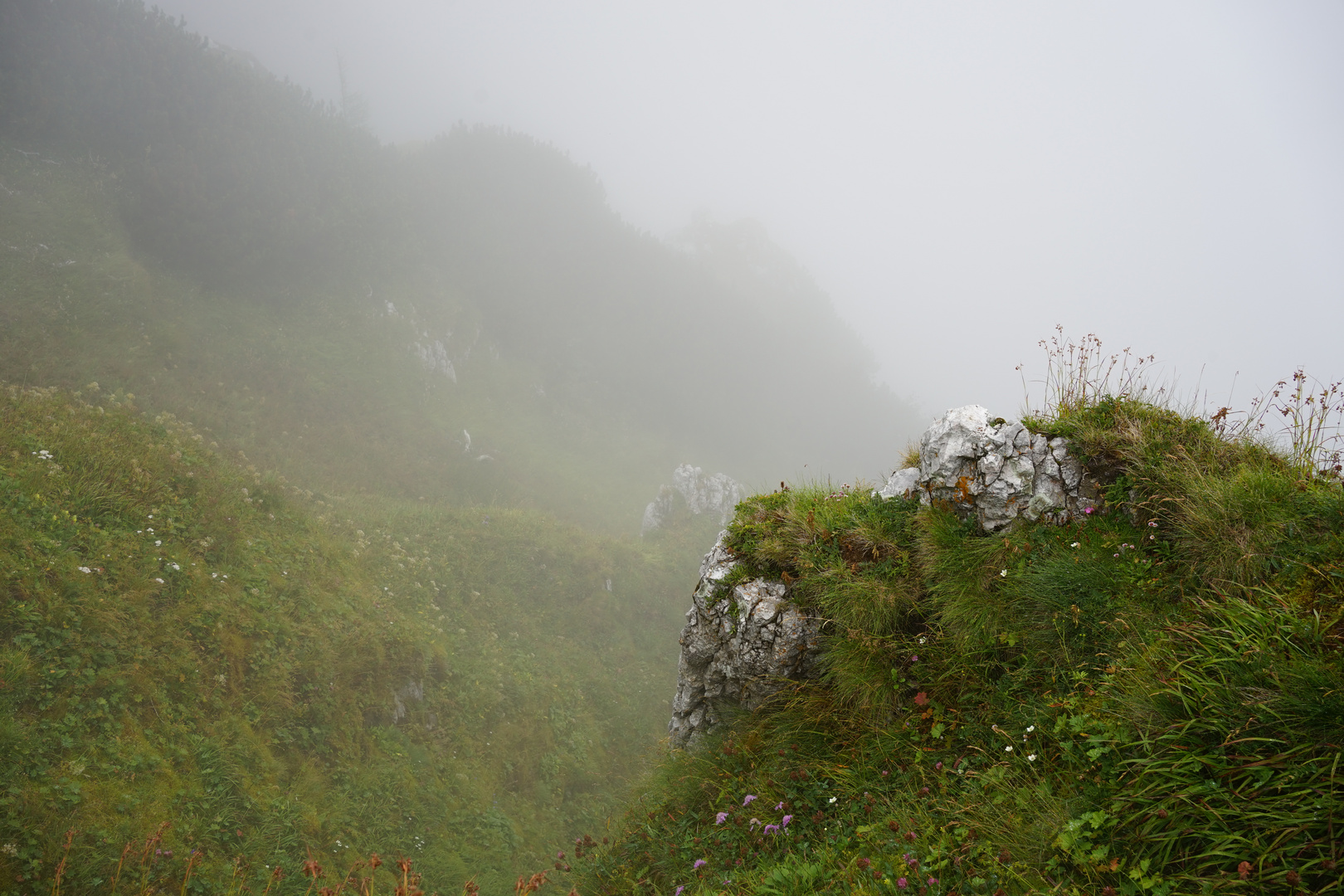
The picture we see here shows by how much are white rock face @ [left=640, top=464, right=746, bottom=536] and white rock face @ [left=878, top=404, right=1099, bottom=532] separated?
775 inches

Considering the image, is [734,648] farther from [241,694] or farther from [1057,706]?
[241,694]

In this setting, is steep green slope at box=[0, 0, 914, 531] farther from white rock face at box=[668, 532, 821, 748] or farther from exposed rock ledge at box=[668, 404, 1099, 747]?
exposed rock ledge at box=[668, 404, 1099, 747]

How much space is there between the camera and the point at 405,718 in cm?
995

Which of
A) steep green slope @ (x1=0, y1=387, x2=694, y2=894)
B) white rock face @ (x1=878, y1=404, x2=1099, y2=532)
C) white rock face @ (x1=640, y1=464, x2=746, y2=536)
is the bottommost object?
steep green slope @ (x1=0, y1=387, x2=694, y2=894)

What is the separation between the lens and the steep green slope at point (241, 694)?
577 centimetres

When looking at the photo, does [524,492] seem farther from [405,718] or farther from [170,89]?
[170,89]

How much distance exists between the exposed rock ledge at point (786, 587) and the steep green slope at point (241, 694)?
501 cm

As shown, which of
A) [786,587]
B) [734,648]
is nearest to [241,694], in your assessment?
[734,648]

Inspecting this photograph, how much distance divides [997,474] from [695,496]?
22.3m

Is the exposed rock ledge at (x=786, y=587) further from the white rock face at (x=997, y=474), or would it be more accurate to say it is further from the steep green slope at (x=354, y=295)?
the steep green slope at (x=354, y=295)

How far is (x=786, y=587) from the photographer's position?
5828 mm

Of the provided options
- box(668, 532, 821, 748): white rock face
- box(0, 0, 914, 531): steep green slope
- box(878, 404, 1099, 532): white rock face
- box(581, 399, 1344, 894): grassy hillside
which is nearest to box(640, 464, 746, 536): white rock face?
box(0, 0, 914, 531): steep green slope

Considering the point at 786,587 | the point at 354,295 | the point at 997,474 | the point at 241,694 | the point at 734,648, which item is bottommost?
the point at 241,694

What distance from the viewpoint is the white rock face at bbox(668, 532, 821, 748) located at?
5.54 meters
